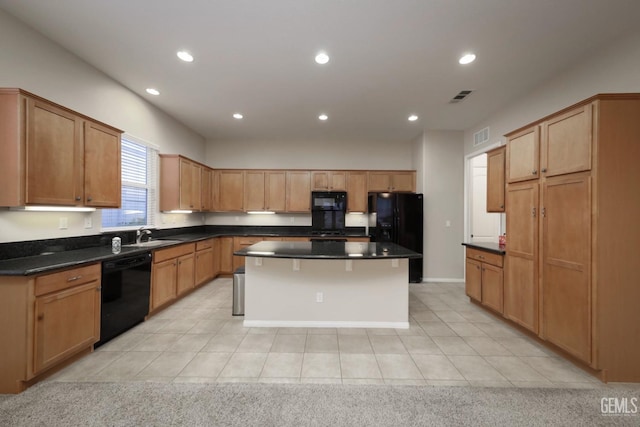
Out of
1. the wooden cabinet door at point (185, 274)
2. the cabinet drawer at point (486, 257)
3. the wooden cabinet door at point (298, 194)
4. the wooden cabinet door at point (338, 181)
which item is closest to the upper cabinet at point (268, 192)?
the wooden cabinet door at point (298, 194)

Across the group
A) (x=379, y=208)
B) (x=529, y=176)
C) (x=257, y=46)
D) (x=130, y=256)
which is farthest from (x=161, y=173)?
(x=529, y=176)

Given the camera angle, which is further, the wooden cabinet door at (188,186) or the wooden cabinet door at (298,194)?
the wooden cabinet door at (298,194)

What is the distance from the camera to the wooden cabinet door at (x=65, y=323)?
2035 millimetres

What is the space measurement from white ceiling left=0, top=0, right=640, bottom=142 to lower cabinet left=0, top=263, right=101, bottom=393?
7.58 ft

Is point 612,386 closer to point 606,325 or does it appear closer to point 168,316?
point 606,325

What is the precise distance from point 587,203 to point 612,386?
1.50 m

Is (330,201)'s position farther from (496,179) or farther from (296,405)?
(296,405)

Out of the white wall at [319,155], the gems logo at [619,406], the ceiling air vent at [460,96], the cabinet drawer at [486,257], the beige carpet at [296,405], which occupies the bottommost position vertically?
the gems logo at [619,406]

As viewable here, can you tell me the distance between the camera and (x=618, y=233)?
2.13 metres

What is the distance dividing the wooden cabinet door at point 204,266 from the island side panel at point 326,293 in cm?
184

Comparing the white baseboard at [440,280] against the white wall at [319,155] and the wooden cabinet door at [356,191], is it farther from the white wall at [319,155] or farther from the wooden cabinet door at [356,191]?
the white wall at [319,155]

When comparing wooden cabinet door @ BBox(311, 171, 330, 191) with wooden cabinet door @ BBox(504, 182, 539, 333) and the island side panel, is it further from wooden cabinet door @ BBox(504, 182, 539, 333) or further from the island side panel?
wooden cabinet door @ BBox(504, 182, 539, 333)

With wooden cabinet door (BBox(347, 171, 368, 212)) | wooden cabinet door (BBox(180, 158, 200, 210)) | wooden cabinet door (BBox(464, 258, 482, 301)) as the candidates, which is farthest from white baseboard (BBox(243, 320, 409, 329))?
wooden cabinet door (BBox(347, 171, 368, 212))

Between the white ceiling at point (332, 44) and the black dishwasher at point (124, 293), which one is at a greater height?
the white ceiling at point (332, 44)
